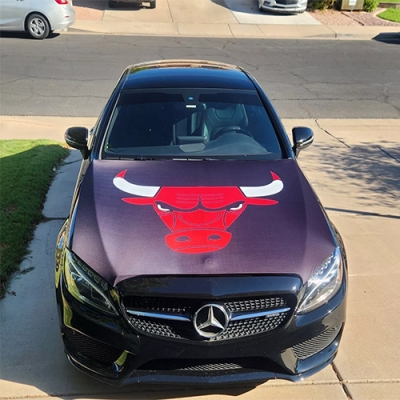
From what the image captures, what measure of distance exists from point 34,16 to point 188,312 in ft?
48.1

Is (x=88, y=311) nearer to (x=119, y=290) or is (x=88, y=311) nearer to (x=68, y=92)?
(x=119, y=290)

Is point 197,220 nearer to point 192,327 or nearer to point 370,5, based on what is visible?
point 192,327

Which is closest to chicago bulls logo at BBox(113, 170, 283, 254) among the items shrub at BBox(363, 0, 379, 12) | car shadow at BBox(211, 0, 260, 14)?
car shadow at BBox(211, 0, 260, 14)

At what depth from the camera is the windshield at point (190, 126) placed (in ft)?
14.0

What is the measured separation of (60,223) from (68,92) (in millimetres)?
5831

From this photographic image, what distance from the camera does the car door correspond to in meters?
15.1

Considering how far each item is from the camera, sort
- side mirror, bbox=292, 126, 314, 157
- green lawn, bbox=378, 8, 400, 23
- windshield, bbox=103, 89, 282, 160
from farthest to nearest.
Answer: green lawn, bbox=378, 8, 400, 23, side mirror, bbox=292, 126, 314, 157, windshield, bbox=103, 89, 282, 160

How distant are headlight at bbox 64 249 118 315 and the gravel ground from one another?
1896 centimetres

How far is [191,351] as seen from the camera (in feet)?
9.38

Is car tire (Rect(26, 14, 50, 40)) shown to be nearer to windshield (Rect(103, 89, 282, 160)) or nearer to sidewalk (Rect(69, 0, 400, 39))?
sidewalk (Rect(69, 0, 400, 39))

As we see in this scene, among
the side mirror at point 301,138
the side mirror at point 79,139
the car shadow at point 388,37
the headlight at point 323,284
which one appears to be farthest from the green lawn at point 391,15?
the headlight at point 323,284

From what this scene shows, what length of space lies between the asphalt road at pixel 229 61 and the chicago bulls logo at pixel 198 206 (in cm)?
615

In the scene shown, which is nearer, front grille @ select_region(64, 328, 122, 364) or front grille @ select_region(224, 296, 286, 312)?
front grille @ select_region(224, 296, 286, 312)

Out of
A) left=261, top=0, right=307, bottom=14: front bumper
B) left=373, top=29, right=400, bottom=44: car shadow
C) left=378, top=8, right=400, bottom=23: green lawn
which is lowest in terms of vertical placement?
left=373, top=29, right=400, bottom=44: car shadow
